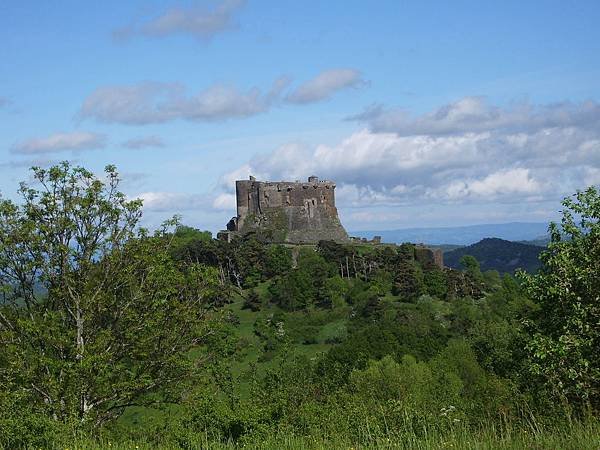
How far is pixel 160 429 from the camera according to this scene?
46.8 feet

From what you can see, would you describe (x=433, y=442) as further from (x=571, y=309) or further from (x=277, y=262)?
(x=277, y=262)

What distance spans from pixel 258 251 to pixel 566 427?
235 feet

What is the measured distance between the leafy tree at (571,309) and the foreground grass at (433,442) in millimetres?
3634

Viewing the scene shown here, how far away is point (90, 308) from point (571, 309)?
12.8 meters

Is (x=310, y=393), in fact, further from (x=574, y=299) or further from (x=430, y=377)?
(x=430, y=377)

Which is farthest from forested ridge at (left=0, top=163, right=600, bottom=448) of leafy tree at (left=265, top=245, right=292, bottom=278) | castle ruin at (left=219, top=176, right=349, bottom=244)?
castle ruin at (left=219, top=176, right=349, bottom=244)

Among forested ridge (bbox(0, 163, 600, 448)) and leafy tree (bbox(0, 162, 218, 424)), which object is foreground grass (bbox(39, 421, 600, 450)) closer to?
forested ridge (bbox(0, 163, 600, 448))

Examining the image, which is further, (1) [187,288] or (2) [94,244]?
(1) [187,288]

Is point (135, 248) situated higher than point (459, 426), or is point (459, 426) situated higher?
point (135, 248)

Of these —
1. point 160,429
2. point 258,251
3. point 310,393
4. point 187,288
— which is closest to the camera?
point 160,429

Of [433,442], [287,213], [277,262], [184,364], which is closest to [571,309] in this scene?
[433,442]

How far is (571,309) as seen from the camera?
49.8ft

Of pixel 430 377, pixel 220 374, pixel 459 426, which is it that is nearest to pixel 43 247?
pixel 220 374

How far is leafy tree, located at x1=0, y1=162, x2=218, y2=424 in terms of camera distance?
20.0m
